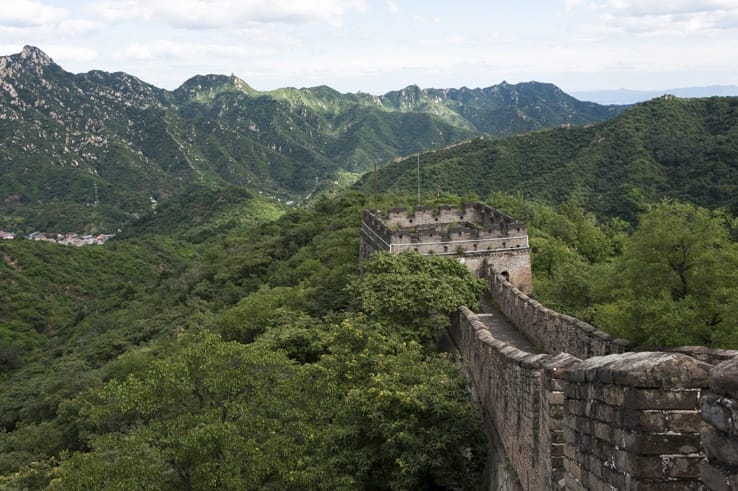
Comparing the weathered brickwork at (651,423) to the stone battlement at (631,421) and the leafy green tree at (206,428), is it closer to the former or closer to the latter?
the stone battlement at (631,421)

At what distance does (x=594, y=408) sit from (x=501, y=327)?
14.5m

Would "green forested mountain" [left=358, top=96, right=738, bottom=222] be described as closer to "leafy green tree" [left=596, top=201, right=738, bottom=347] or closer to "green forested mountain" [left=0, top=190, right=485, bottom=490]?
"leafy green tree" [left=596, top=201, right=738, bottom=347]

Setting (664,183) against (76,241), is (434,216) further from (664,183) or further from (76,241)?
(76,241)

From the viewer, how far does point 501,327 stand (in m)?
19.2

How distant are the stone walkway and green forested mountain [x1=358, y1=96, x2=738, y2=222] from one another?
54603 mm

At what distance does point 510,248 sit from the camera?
88.5ft

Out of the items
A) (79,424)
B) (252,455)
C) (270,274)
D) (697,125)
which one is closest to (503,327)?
(252,455)

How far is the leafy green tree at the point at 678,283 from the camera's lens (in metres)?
15.3

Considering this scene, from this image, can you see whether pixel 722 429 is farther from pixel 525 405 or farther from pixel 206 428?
pixel 206 428

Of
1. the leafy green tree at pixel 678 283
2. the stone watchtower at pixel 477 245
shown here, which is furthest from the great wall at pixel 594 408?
the stone watchtower at pixel 477 245

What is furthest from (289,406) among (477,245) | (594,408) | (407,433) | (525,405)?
(477,245)

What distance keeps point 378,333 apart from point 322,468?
17.5ft

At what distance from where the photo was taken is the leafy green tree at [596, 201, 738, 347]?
50.2ft

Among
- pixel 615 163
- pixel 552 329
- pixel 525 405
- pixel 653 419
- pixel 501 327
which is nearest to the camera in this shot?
pixel 653 419
